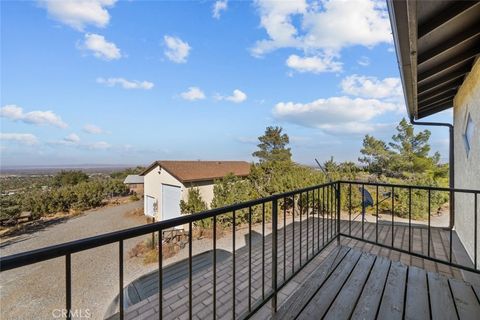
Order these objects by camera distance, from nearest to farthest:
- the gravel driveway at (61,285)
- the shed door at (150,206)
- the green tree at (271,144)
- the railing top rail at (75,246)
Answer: the railing top rail at (75,246) < the gravel driveway at (61,285) < the shed door at (150,206) < the green tree at (271,144)

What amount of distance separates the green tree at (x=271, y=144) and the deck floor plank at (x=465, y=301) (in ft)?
56.4

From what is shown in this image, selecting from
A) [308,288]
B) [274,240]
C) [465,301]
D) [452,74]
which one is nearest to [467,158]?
[452,74]

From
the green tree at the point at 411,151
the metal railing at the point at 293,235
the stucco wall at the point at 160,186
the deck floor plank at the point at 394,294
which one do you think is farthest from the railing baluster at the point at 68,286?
the green tree at the point at 411,151

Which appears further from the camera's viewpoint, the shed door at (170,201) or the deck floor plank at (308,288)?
the shed door at (170,201)

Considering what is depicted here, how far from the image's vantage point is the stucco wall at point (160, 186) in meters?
9.46

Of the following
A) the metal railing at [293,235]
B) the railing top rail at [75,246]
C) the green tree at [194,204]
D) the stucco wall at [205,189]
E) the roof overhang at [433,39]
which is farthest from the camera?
the stucco wall at [205,189]

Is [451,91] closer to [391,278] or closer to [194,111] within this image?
[391,278]

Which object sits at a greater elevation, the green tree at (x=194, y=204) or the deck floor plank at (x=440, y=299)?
the deck floor plank at (x=440, y=299)

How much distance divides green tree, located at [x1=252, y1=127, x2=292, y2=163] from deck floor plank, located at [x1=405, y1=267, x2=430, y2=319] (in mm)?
17056

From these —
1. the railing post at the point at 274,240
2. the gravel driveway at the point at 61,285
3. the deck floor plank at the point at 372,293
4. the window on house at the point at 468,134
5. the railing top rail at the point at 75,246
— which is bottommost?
the gravel driveway at the point at 61,285

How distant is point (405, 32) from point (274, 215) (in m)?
1.38

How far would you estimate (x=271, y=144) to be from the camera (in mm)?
19750

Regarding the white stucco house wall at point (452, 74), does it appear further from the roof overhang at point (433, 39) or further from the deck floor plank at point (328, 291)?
the deck floor plank at point (328, 291)

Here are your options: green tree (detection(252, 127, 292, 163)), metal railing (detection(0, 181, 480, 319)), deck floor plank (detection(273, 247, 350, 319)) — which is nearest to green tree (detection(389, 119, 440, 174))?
metal railing (detection(0, 181, 480, 319))
